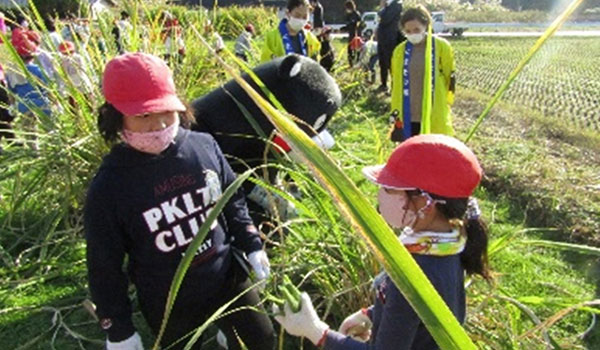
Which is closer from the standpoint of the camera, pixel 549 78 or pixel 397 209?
pixel 397 209

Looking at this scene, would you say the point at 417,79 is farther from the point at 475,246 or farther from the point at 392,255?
the point at 392,255

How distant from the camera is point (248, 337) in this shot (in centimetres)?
181

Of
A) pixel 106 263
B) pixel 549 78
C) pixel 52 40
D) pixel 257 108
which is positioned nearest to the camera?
pixel 106 263

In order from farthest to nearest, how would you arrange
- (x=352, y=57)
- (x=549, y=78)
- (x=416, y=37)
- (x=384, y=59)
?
(x=549, y=78) → (x=352, y=57) → (x=384, y=59) → (x=416, y=37)

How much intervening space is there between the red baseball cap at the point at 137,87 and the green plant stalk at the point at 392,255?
119 centimetres

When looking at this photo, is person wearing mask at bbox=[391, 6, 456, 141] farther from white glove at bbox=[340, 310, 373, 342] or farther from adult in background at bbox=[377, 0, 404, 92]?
adult in background at bbox=[377, 0, 404, 92]

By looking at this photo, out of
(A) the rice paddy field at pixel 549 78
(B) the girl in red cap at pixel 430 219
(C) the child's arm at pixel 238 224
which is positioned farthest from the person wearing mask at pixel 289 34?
(A) the rice paddy field at pixel 549 78

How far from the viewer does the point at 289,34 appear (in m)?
4.48

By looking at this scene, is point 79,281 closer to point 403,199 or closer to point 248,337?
point 248,337

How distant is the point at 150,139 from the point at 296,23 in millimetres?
3012

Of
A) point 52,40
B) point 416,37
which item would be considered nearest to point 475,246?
point 416,37

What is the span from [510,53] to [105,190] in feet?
53.8

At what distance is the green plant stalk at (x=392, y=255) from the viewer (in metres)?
0.45

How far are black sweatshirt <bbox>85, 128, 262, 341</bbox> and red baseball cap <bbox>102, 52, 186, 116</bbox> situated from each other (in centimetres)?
13
